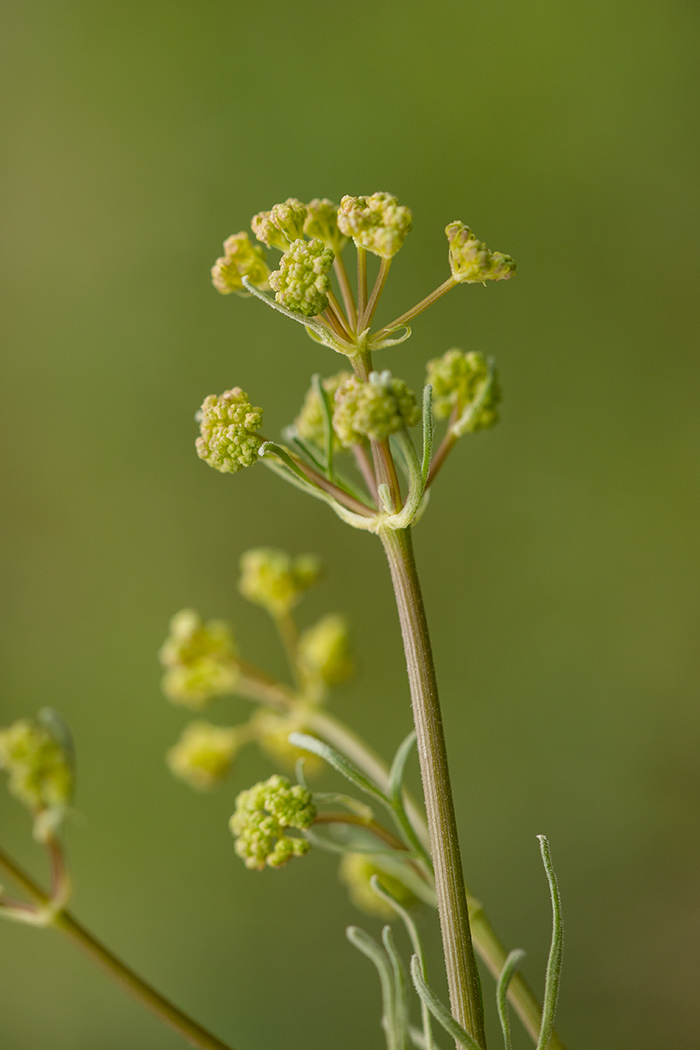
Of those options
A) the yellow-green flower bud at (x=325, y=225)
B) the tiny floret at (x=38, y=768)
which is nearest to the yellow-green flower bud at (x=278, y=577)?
the tiny floret at (x=38, y=768)

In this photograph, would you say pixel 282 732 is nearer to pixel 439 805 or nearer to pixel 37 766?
pixel 37 766

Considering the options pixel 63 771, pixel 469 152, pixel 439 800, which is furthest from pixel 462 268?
pixel 469 152

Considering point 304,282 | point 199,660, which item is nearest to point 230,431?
point 304,282

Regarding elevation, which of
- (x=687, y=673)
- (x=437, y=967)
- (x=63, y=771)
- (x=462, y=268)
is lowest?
(x=437, y=967)

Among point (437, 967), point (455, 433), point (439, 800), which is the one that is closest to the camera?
point (439, 800)

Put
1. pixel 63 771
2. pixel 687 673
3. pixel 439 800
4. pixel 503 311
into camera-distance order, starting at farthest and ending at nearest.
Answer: pixel 503 311 < pixel 687 673 < pixel 63 771 < pixel 439 800

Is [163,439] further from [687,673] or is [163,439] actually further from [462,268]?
[462,268]
